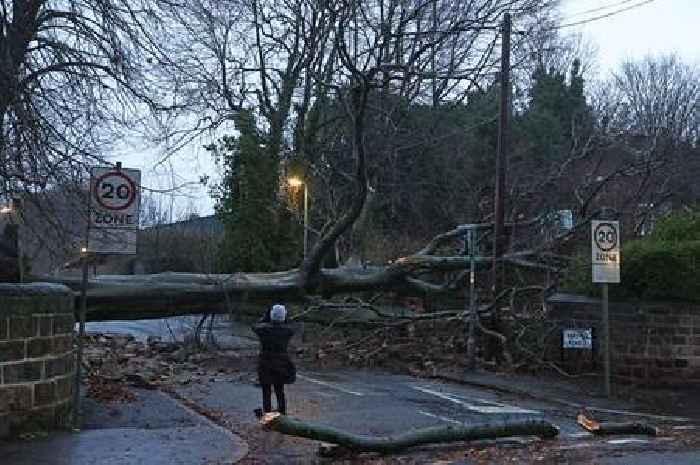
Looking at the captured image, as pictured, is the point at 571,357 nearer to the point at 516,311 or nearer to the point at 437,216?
the point at 516,311

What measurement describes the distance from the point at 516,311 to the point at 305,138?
17014 millimetres

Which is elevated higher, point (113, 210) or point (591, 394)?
point (113, 210)

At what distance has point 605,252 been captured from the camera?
15992mm

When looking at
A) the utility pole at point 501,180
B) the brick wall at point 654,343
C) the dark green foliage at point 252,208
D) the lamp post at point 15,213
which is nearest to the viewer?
the lamp post at point 15,213

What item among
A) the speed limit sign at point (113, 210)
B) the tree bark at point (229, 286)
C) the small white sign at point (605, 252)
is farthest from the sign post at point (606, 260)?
the speed limit sign at point (113, 210)

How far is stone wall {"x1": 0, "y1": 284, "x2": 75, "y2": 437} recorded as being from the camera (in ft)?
31.2

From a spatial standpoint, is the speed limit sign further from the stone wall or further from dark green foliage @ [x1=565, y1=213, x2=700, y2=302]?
dark green foliage @ [x1=565, y1=213, x2=700, y2=302]

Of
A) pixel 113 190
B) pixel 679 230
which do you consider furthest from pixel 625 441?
pixel 679 230

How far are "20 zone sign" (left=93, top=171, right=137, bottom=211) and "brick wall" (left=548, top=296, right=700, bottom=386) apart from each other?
1035 centimetres

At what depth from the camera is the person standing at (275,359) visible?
11945mm

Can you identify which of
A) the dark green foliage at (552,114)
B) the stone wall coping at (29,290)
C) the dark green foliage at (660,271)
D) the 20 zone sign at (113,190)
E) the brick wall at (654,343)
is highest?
the dark green foliage at (552,114)

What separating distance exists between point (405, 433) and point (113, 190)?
4381 millimetres

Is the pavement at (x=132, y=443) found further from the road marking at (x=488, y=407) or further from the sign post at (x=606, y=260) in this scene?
the sign post at (x=606, y=260)

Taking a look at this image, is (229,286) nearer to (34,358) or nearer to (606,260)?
(606,260)
